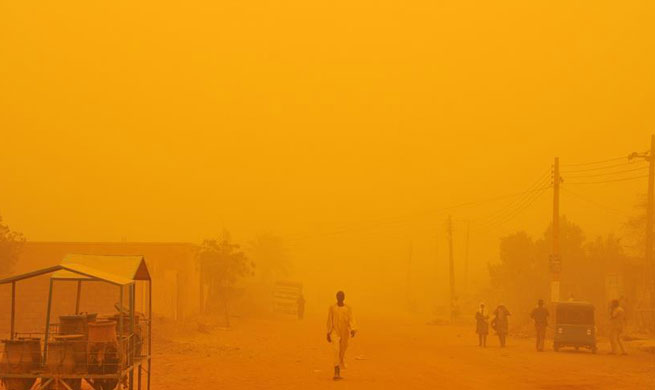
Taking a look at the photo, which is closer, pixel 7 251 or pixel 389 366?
pixel 389 366

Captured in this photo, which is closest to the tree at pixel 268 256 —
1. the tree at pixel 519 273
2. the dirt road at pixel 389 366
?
the tree at pixel 519 273

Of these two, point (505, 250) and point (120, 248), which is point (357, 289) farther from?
point (120, 248)

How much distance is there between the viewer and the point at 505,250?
67.2m

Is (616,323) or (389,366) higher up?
(616,323)

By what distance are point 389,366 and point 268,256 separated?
81140mm

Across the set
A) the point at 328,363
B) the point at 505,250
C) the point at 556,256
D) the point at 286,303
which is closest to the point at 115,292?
the point at 328,363

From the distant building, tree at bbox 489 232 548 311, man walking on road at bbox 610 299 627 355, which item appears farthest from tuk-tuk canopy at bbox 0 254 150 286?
tree at bbox 489 232 548 311

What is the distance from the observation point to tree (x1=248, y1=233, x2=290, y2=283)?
10376 cm

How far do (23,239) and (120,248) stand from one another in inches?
192

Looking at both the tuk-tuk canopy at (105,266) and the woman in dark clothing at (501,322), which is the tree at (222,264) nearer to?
the woman in dark clothing at (501,322)

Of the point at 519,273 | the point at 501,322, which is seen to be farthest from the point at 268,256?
the point at 501,322

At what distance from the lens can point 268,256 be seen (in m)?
105

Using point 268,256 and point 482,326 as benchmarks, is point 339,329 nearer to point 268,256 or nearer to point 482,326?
point 482,326

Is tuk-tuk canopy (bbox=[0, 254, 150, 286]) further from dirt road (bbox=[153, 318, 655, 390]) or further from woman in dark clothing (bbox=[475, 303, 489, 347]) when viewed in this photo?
woman in dark clothing (bbox=[475, 303, 489, 347])
